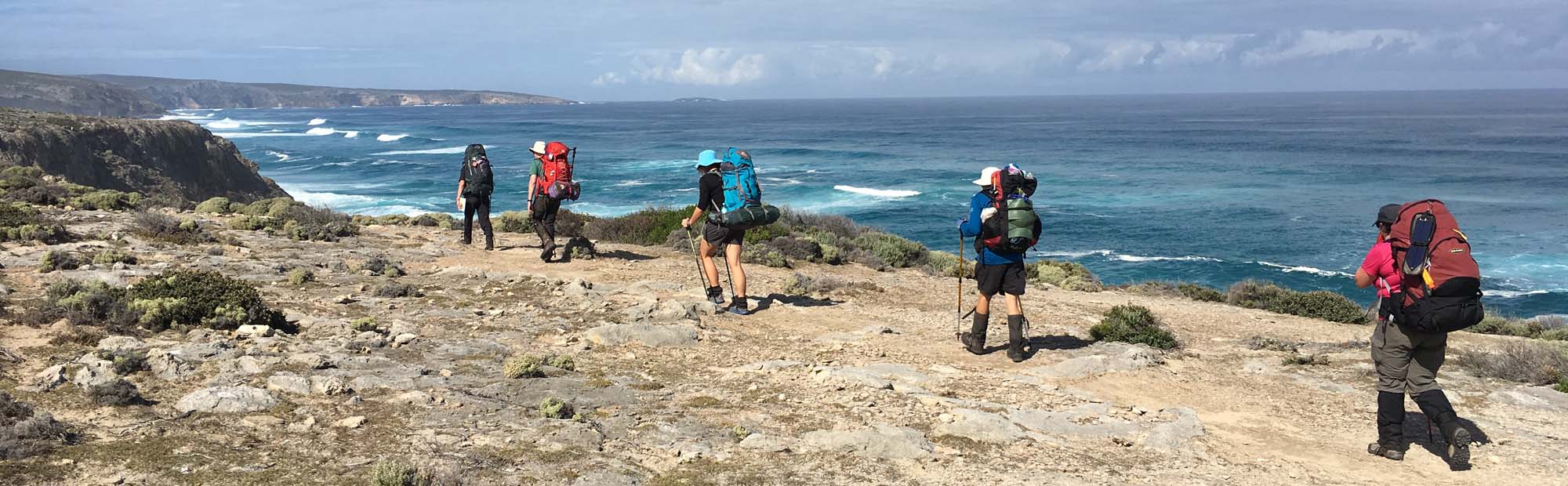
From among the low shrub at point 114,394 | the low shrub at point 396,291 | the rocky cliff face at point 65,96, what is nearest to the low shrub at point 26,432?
the low shrub at point 114,394

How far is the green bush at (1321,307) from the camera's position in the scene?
13250mm

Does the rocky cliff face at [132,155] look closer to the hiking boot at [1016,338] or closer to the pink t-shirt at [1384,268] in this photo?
the hiking boot at [1016,338]

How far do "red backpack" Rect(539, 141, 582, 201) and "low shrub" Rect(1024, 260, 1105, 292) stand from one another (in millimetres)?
7517

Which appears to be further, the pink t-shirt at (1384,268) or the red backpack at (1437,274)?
the pink t-shirt at (1384,268)

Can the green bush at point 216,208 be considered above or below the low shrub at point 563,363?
below

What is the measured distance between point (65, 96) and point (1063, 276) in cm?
16881

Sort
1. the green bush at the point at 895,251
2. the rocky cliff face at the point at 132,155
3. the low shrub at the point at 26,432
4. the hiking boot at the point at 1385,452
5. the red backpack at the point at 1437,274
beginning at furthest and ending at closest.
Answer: the rocky cliff face at the point at 132,155
the green bush at the point at 895,251
the hiking boot at the point at 1385,452
the red backpack at the point at 1437,274
the low shrub at the point at 26,432

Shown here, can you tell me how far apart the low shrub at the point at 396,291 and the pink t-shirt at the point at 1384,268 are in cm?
910

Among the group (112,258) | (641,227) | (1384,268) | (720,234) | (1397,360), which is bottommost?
(641,227)

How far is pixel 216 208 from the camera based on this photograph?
59.9 feet

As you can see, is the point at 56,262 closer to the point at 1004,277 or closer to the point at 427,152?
the point at 1004,277

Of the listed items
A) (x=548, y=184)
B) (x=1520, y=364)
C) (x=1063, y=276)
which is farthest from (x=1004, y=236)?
(x=1063, y=276)

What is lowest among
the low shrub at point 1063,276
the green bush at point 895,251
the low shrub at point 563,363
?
the low shrub at point 1063,276

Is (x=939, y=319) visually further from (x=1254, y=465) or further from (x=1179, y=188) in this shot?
(x=1179, y=188)
